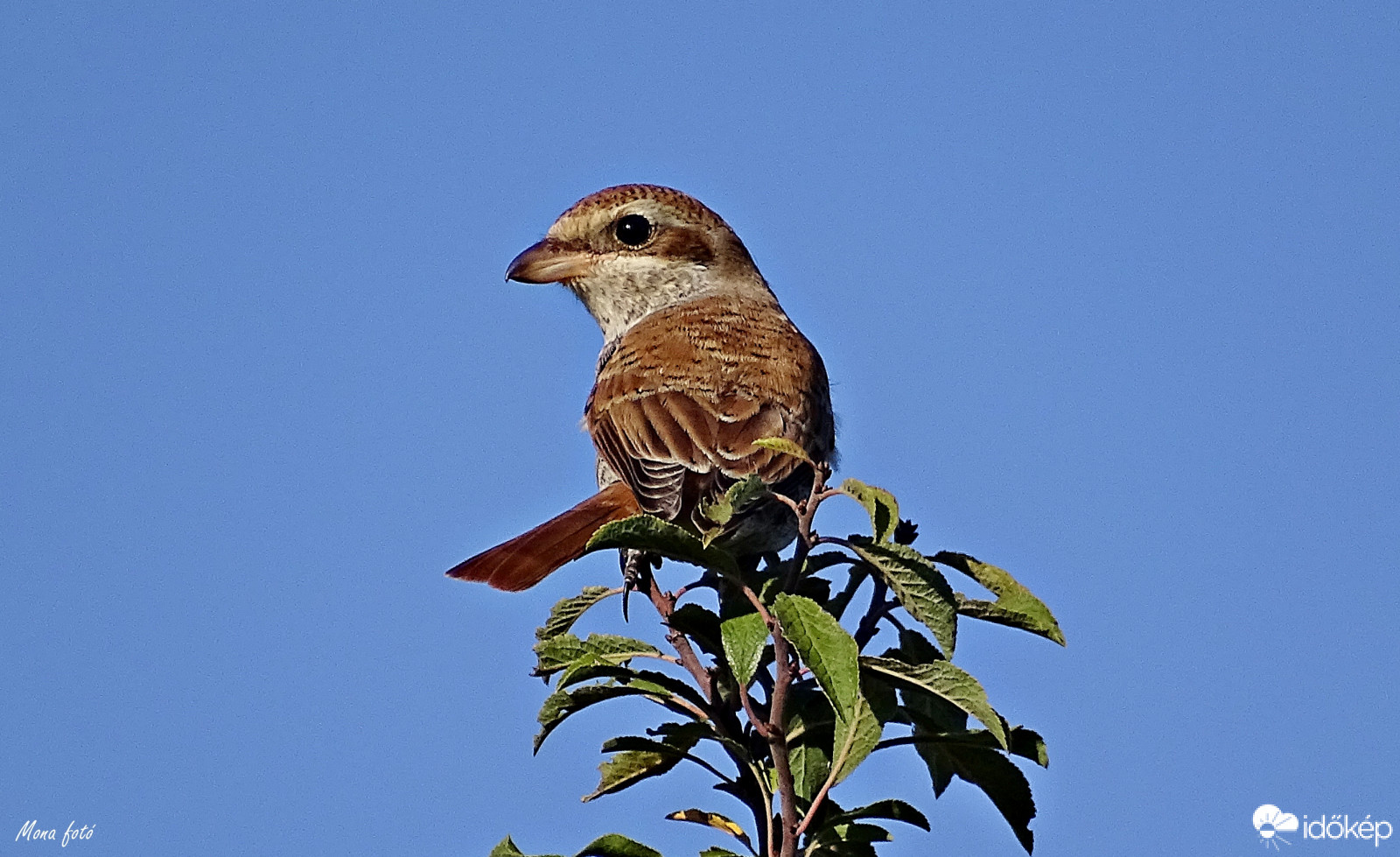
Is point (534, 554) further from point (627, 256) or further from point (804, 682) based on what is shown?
point (627, 256)

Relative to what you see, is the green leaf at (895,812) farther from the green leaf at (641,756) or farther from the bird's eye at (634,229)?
the bird's eye at (634,229)

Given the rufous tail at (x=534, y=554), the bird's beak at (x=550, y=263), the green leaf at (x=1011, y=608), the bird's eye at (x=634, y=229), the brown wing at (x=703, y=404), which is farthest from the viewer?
the bird's eye at (x=634, y=229)

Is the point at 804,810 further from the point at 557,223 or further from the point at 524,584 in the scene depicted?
the point at 557,223

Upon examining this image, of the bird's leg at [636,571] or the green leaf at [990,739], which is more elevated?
the bird's leg at [636,571]

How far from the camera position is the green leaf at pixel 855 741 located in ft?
8.85

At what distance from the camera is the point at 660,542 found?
2789 mm

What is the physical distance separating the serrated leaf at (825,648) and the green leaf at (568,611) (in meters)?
0.64

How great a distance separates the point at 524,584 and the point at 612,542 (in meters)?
1.19

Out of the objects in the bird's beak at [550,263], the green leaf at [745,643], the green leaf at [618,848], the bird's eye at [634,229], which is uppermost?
the bird's eye at [634,229]

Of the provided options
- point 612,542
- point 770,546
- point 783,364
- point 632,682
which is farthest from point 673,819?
point 783,364

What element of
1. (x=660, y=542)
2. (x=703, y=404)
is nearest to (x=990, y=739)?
(x=660, y=542)

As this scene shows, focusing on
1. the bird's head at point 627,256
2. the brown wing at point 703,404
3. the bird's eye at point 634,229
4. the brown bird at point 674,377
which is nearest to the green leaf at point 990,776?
the brown bird at point 674,377

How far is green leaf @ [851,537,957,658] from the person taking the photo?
2.67 m

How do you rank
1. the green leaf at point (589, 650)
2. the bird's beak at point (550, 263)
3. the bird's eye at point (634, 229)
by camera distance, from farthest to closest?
the bird's eye at point (634, 229), the bird's beak at point (550, 263), the green leaf at point (589, 650)
